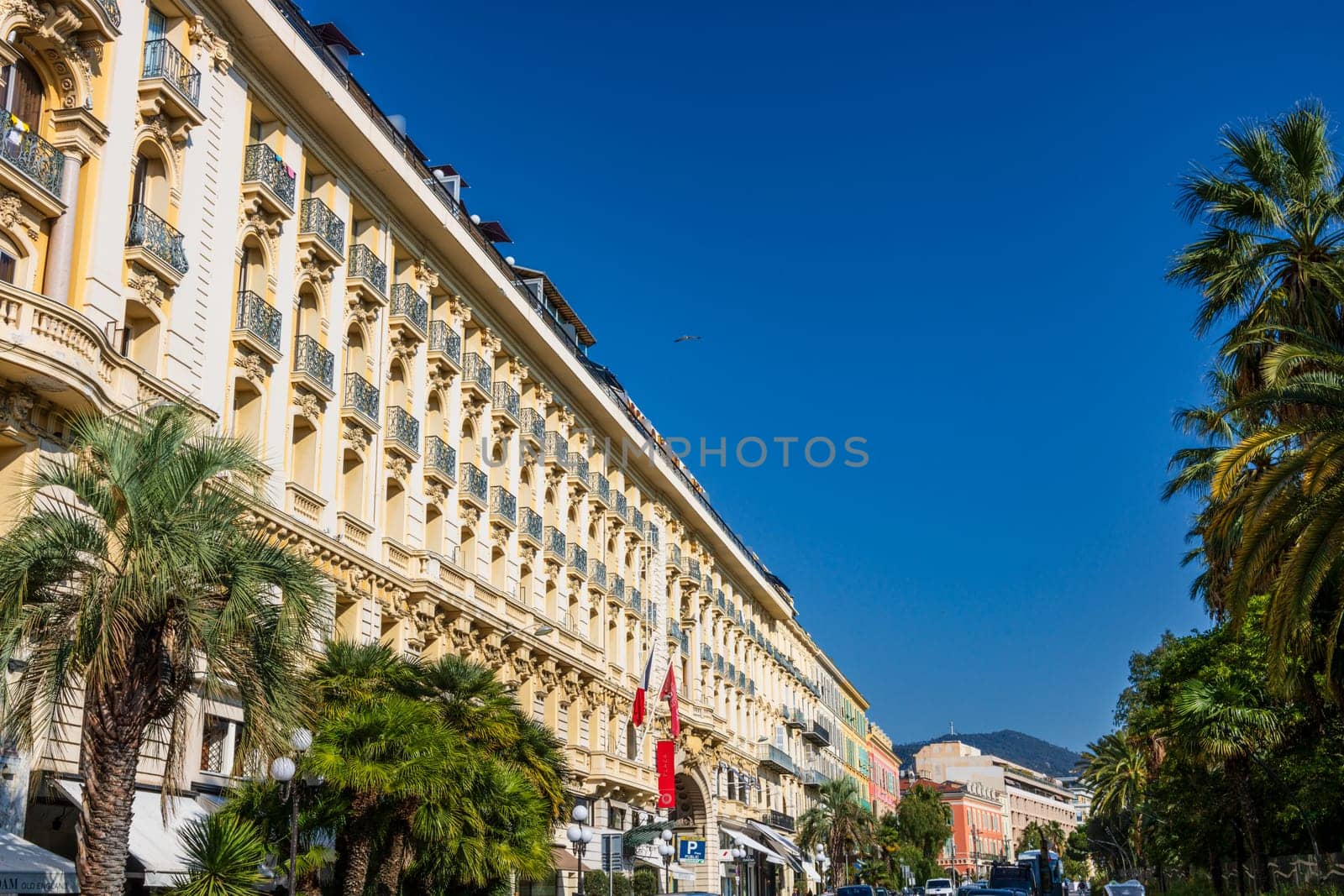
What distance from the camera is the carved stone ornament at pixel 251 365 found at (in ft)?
88.8

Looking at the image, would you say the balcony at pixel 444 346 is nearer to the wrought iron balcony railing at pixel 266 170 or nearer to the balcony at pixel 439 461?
the balcony at pixel 439 461

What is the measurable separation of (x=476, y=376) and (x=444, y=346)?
7.53 ft

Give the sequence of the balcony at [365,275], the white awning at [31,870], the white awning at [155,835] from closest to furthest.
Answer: the white awning at [31,870], the white awning at [155,835], the balcony at [365,275]

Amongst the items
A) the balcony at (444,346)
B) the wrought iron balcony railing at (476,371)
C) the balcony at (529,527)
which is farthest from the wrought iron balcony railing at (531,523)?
the balcony at (444,346)

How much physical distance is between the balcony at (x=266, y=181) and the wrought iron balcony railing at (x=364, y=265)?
3.21 meters

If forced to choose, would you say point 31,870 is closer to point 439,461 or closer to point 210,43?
point 210,43

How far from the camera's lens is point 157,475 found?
50.1ft

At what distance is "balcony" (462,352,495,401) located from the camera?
38.3 metres

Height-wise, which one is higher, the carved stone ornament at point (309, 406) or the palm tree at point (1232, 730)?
the carved stone ornament at point (309, 406)

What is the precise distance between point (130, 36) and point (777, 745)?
62.1 m

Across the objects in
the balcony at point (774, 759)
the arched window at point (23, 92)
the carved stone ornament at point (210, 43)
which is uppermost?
the carved stone ornament at point (210, 43)

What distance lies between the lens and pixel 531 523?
A: 140 feet

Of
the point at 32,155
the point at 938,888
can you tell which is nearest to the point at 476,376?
the point at 32,155

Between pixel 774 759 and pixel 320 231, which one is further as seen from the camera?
pixel 774 759
